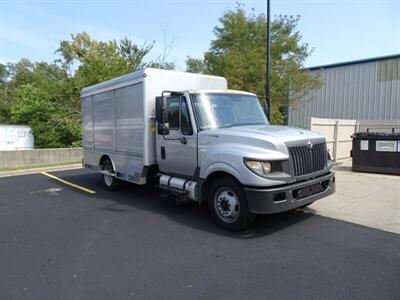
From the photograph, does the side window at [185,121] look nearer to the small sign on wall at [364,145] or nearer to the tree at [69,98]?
the small sign on wall at [364,145]

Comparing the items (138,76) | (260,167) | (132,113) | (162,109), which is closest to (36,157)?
(132,113)

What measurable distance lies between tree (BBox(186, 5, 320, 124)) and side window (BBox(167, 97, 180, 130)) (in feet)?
35.0

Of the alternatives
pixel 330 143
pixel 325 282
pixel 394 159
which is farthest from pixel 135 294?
pixel 330 143

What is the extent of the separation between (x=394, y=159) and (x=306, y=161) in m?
6.37

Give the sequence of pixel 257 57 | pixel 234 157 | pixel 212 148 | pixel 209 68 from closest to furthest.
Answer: pixel 234 157, pixel 212 148, pixel 257 57, pixel 209 68

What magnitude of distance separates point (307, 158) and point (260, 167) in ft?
3.19

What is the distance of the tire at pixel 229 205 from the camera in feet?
16.9

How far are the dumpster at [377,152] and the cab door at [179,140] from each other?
715 cm

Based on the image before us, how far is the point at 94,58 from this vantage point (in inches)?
866

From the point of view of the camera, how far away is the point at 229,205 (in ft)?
17.7

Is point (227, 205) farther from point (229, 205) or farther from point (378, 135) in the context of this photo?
point (378, 135)

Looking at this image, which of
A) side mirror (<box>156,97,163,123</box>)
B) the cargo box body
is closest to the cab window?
side mirror (<box>156,97,163,123</box>)

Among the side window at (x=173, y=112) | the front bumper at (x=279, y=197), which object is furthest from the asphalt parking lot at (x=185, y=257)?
the side window at (x=173, y=112)

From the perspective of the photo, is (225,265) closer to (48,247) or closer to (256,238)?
(256,238)
